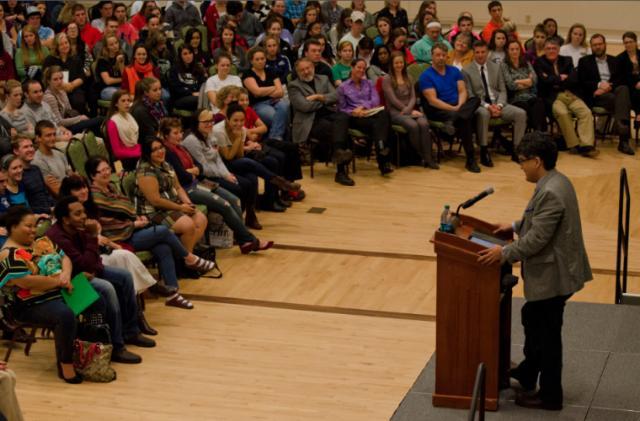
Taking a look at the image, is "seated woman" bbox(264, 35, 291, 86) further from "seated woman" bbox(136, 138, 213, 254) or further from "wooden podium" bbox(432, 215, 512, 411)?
"wooden podium" bbox(432, 215, 512, 411)

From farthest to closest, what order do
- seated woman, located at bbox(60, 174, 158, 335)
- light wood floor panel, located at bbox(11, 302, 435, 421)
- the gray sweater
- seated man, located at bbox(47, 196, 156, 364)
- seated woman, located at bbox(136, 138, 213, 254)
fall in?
the gray sweater
seated woman, located at bbox(136, 138, 213, 254)
seated woman, located at bbox(60, 174, 158, 335)
seated man, located at bbox(47, 196, 156, 364)
light wood floor panel, located at bbox(11, 302, 435, 421)

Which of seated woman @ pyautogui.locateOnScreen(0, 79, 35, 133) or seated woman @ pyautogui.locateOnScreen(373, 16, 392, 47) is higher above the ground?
seated woman @ pyautogui.locateOnScreen(373, 16, 392, 47)

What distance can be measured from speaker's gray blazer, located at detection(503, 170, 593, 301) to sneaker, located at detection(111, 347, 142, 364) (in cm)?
260

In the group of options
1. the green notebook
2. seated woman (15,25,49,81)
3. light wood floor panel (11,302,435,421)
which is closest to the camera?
light wood floor panel (11,302,435,421)

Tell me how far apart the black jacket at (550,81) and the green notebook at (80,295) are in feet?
22.5

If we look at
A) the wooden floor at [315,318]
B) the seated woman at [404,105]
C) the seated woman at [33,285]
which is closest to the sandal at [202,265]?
the wooden floor at [315,318]

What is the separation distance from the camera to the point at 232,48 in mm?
13031

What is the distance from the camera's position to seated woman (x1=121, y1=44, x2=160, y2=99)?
11781 millimetres

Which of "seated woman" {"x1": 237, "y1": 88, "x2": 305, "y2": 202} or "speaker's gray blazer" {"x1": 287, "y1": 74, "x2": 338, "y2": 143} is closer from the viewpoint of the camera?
"seated woman" {"x1": 237, "y1": 88, "x2": 305, "y2": 202}

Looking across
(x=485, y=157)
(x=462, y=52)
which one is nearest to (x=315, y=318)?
(x=485, y=157)

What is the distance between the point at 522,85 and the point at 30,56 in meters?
5.03

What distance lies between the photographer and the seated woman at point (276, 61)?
39.3 feet

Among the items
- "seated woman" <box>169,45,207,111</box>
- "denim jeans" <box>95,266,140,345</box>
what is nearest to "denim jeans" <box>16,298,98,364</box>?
"denim jeans" <box>95,266,140,345</box>

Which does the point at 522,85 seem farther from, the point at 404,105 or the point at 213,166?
the point at 213,166
